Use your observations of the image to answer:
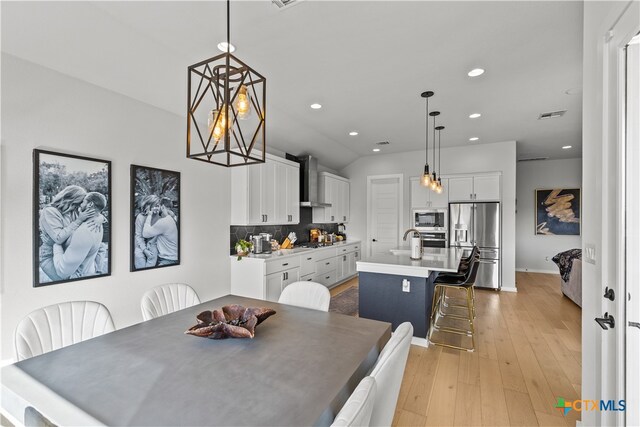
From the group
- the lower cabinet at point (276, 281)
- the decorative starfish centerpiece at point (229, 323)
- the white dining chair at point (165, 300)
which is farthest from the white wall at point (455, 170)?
the decorative starfish centerpiece at point (229, 323)

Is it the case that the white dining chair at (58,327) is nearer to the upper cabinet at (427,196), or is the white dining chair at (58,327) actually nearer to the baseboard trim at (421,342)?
the baseboard trim at (421,342)

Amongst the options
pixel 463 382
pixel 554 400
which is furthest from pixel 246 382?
pixel 554 400

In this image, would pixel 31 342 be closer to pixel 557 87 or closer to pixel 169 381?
pixel 169 381

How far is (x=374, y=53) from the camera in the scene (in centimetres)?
257

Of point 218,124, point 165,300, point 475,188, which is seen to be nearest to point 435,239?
point 475,188

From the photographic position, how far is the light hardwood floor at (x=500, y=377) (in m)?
1.98

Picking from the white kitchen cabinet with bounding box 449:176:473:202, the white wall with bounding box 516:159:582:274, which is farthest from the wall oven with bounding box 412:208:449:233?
the white wall with bounding box 516:159:582:274

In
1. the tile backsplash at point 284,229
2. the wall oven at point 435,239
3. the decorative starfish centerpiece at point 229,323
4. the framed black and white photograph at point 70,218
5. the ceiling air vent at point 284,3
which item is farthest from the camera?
the wall oven at point 435,239

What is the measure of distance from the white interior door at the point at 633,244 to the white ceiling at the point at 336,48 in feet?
3.50

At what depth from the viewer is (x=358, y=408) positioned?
2.38 feet

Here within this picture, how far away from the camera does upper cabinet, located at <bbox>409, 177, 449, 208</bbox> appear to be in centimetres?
579

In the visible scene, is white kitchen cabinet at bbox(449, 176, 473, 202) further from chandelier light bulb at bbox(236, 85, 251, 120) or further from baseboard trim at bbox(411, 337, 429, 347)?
chandelier light bulb at bbox(236, 85, 251, 120)

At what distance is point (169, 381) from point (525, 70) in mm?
3765

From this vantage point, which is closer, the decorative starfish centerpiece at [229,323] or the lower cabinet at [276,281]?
the decorative starfish centerpiece at [229,323]
